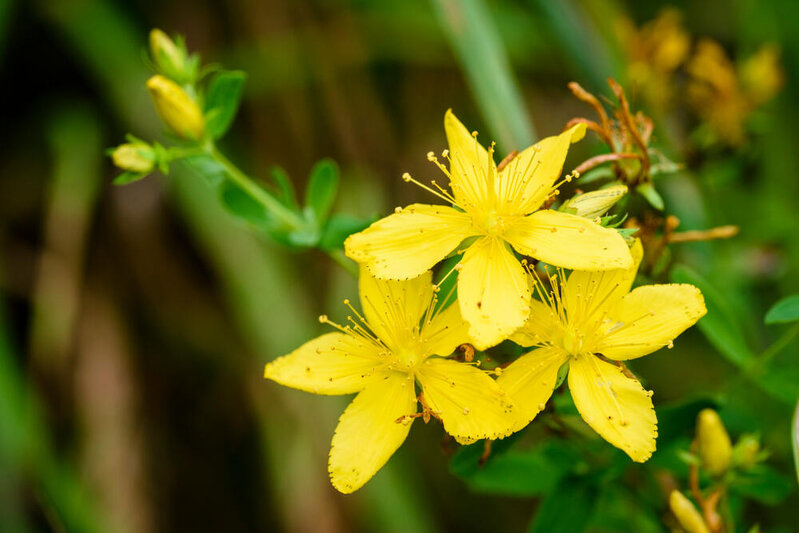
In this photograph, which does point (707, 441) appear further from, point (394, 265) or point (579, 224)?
point (394, 265)

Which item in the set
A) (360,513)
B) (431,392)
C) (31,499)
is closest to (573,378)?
(431,392)

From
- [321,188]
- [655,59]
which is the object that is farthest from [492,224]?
[655,59]

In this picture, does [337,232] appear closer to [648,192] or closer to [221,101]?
[221,101]

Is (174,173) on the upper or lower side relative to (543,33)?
upper

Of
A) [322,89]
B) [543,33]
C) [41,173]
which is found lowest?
[543,33]

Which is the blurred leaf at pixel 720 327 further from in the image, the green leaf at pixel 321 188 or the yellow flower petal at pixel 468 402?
the green leaf at pixel 321 188

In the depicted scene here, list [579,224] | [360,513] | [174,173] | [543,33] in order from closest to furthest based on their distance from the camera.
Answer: [579,224] → [360,513] → [174,173] → [543,33]
